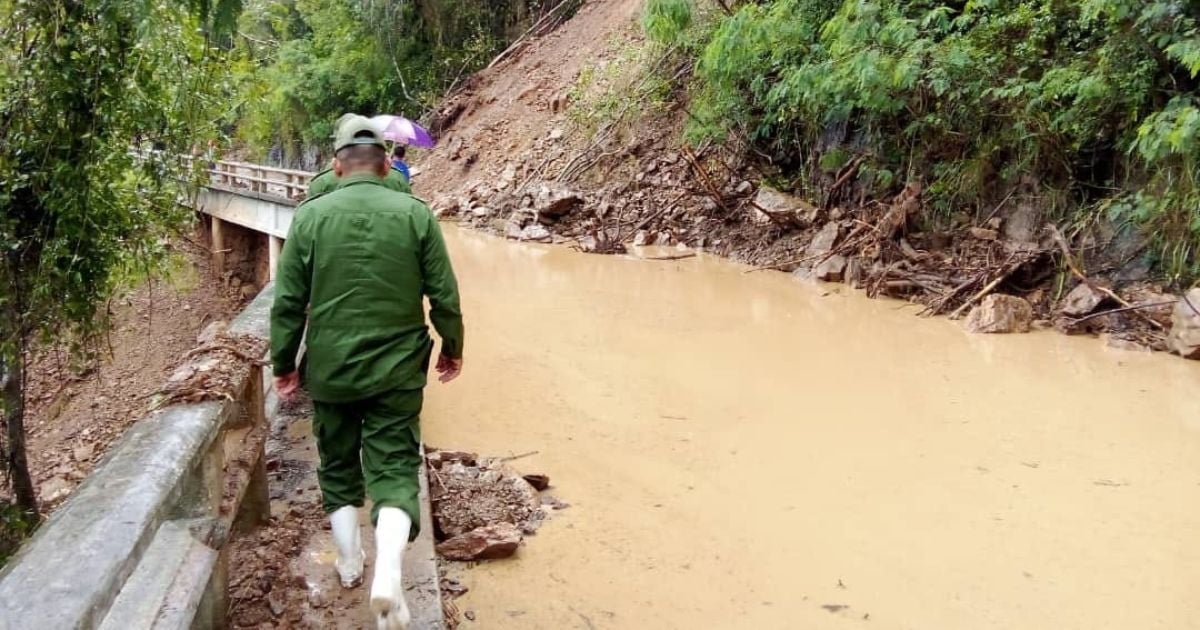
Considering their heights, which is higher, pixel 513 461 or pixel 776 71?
pixel 776 71

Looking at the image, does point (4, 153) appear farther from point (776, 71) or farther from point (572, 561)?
point (776, 71)

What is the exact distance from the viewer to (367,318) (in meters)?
2.71

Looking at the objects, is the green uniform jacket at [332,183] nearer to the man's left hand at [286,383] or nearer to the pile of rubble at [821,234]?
the man's left hand at [286,383]

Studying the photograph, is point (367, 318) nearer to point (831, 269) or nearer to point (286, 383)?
point (286, 383)

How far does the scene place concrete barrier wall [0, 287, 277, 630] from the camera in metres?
1.42

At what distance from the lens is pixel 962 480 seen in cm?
494

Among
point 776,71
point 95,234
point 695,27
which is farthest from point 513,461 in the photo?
point 695,27

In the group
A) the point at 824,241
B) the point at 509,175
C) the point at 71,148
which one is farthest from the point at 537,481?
the point at 509,175

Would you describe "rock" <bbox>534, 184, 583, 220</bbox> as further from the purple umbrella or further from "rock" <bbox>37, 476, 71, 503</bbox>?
the purple umbrella

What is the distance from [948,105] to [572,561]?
870cm

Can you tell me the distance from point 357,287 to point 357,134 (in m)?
0.57

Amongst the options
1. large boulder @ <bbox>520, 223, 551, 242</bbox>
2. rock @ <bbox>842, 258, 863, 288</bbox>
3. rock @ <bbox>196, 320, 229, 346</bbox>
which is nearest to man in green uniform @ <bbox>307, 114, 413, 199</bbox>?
rock @ <bbox>196, 320, 229, 346</bbox>

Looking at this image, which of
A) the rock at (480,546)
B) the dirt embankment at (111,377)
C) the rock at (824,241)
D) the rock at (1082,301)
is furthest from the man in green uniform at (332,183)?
the rock at (824,241)

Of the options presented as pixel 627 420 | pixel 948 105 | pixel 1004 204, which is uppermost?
pixel 948 105
